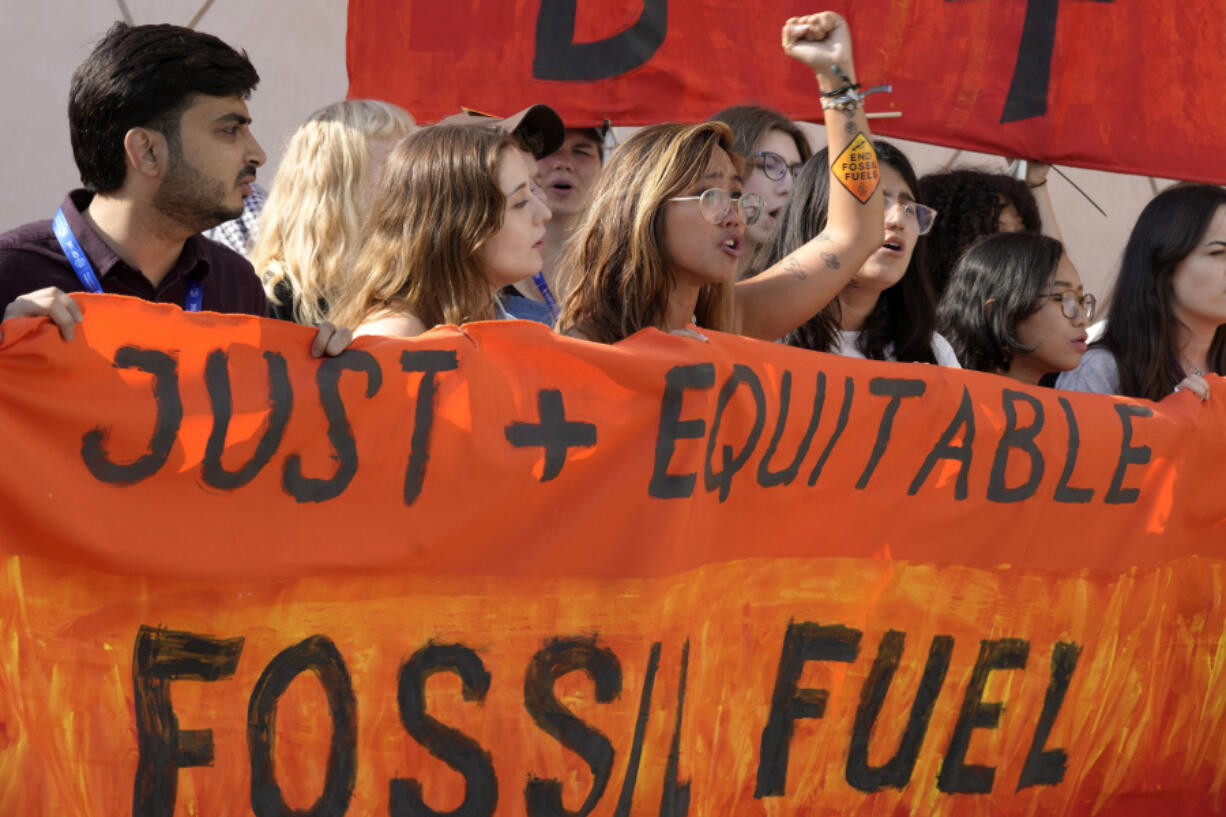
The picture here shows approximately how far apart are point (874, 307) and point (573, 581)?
130 cm

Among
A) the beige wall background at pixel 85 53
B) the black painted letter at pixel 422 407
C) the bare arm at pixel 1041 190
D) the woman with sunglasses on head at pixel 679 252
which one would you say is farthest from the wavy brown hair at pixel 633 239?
the beige wall background at pixel 85 53

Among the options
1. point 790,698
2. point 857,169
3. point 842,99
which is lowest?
point 790,698

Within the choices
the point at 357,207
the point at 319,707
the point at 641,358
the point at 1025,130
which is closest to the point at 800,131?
the point at 1025,130

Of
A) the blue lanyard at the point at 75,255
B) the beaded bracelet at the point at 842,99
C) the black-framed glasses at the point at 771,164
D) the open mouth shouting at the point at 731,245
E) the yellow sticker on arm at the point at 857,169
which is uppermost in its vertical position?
the beaded bracelet at the point at 842,99

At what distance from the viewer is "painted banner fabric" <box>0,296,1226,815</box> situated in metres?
1.92

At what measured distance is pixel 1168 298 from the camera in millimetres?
3439

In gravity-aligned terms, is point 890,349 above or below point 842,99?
below

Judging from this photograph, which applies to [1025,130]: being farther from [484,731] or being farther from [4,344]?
[4,344]

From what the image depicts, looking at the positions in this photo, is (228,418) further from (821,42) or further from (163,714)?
(821,42)

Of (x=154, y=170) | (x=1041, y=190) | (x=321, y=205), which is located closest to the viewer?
(x=154, y=170)

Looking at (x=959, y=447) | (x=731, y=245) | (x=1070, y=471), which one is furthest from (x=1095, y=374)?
(x=731, y=245)

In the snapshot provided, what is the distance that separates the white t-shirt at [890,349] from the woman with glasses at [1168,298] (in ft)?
1.06

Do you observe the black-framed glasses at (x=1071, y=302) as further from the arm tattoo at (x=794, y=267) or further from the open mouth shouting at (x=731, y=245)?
the open mouth shouting at (x=731, y=245)

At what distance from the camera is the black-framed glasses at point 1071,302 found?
3.34 metres
